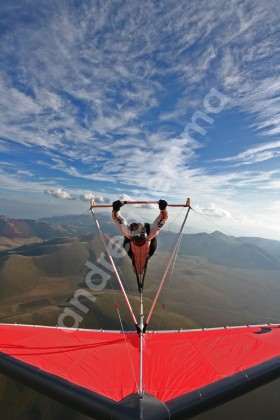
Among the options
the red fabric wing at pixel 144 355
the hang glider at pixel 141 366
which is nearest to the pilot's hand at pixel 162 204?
the hang glider at pixel 141 366

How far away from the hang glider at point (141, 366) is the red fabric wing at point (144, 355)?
24mm

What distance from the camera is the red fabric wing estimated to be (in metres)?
6.86

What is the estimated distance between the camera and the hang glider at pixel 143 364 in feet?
16.6

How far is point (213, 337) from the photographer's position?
36.8 ft

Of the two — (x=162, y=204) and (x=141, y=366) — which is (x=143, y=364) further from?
(x=162, y=204)

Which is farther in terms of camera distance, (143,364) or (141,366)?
(143,364)

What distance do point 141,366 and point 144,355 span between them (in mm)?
3514

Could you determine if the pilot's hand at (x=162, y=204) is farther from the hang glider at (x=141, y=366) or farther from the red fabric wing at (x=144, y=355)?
the red fabric wing at (x=144, y=355)

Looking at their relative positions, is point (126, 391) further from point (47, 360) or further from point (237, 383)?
point (47, 360)

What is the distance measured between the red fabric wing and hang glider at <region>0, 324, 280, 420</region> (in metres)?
0.02

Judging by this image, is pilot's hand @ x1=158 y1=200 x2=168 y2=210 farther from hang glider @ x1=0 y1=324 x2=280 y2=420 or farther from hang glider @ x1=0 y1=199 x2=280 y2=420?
hang glider @ x1=0 y1=324 x2=280 y2=420

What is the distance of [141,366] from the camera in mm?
6449

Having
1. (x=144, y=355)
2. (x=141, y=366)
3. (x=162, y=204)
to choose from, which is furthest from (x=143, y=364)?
(x=162, y=204)

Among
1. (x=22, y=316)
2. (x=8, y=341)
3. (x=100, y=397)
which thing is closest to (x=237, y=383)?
(x=100, y=397)
